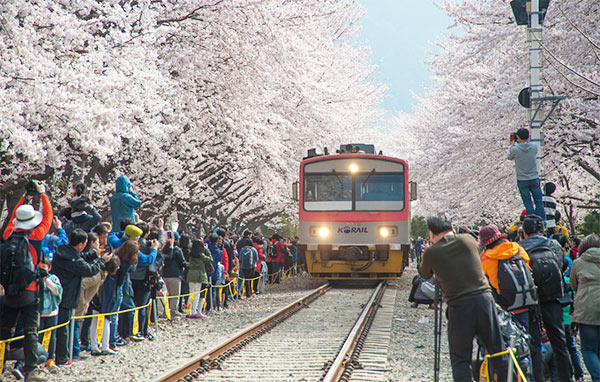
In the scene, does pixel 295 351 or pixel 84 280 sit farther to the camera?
pixel 295 351

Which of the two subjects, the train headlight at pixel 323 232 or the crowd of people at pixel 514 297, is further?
the train headlight at pixel 323 232

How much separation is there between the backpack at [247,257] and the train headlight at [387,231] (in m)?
3.19

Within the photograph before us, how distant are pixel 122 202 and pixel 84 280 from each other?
6.54 feet

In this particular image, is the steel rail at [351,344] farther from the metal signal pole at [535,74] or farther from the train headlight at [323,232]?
the metal signal pole at [535,74]

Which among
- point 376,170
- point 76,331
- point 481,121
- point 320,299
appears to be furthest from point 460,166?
point 76,331

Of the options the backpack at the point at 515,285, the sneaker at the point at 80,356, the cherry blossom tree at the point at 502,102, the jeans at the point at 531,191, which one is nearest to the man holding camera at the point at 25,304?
the sneaker at the point at 80,356

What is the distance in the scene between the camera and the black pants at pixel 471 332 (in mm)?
5344

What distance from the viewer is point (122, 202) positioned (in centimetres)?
1017

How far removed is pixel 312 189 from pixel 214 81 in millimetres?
3680

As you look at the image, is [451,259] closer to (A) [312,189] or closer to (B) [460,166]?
(A) [312,189]

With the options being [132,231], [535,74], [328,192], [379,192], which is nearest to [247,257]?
[328,192]

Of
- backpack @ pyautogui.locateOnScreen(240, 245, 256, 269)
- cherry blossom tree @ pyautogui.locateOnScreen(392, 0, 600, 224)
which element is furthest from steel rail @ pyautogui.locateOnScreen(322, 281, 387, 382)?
cherry blossom tree @ pyautogui.locateOnScreen(392, 0, 600, 224)

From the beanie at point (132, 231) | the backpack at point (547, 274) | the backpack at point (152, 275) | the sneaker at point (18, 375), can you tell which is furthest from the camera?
the backpack at point (152, 275)

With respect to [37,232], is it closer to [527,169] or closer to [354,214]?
[527,169]
